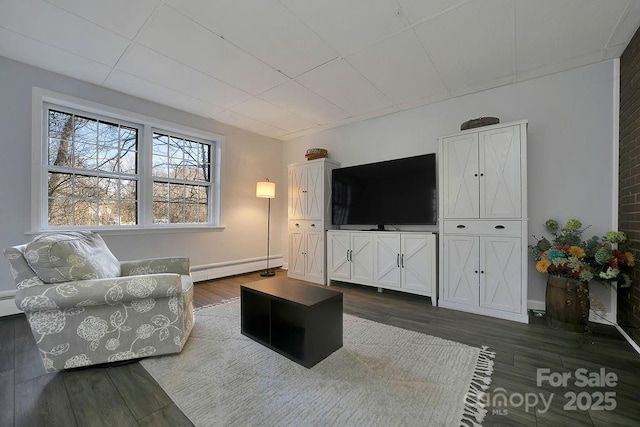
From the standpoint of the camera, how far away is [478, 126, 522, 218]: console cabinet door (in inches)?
106

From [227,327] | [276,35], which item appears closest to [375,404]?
[227,327]

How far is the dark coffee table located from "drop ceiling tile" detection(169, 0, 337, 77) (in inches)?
86.6

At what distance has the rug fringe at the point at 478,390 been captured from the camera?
4.45ft

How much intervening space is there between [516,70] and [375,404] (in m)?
3.42

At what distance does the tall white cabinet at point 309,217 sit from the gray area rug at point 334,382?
2.06 m

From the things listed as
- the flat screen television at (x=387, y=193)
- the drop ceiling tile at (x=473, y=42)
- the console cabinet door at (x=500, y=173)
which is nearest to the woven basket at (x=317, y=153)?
the flat screen television at (x=387, y=193)

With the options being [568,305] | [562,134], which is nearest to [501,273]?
[568,305]

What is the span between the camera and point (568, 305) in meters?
2.39

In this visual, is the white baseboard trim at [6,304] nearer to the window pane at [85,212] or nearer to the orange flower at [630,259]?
the window pane at [85,212]

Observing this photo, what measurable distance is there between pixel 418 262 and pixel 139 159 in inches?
159

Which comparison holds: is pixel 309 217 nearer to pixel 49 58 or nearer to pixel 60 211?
pixel 60 211

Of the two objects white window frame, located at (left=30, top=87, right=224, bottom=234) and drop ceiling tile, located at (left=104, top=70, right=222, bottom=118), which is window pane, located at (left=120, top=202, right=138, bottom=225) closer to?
white window frame, located at (left=30, top=87, right=224, bottom=234)

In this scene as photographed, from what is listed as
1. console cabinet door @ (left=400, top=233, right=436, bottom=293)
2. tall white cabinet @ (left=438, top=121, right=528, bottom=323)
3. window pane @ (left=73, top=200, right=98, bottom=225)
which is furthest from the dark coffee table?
window pane @ (left=73, top=200, right=98, bottom=225)

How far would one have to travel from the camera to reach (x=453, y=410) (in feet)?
4.62
